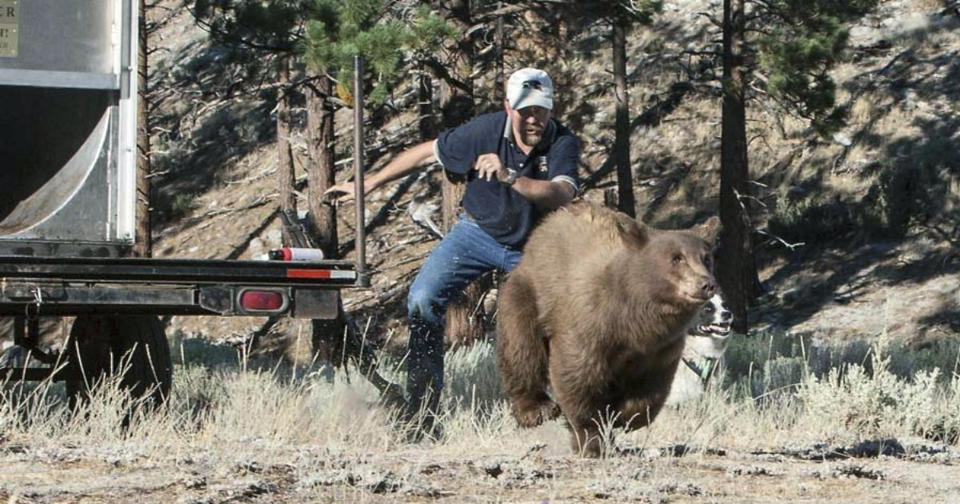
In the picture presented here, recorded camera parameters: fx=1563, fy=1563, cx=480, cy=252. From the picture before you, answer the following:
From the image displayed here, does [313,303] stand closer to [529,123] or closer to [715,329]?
[529,123]

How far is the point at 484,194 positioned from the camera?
27.6 feet

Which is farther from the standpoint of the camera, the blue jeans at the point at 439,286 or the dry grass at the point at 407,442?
the blue jeans at the point at 439,286

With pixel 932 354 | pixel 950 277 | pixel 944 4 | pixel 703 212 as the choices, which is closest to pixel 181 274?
pixel 932 354

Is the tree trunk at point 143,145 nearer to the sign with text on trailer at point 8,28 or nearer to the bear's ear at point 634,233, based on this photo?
the sign with text on trailer at point 8,28

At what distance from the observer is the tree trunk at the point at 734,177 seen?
66.4 ft

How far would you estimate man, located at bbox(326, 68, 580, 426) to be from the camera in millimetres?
8148

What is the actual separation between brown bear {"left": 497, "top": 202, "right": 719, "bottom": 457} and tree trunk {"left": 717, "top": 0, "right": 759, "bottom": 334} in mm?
12221

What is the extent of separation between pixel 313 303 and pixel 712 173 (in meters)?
19.9

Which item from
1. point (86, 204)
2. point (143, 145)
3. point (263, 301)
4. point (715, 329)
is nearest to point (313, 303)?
point (263, 301)

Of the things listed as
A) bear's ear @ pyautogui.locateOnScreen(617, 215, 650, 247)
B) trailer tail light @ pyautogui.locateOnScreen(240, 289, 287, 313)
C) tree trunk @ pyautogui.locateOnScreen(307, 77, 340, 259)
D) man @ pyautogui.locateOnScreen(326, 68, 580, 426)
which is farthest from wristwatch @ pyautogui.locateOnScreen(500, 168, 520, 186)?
tree trunk @ pyautogui.locateOnScreen(307, 77, 340, 259)

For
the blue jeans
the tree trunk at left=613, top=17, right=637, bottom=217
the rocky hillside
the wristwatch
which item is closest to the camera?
the wristwatch

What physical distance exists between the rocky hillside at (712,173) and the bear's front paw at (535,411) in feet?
37.4

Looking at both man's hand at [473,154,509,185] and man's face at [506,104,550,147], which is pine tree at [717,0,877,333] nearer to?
man's face at [506,104,550,147]

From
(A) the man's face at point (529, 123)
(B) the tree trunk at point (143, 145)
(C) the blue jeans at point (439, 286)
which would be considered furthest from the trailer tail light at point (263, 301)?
(B) the tree trunk at point (143, 145)
